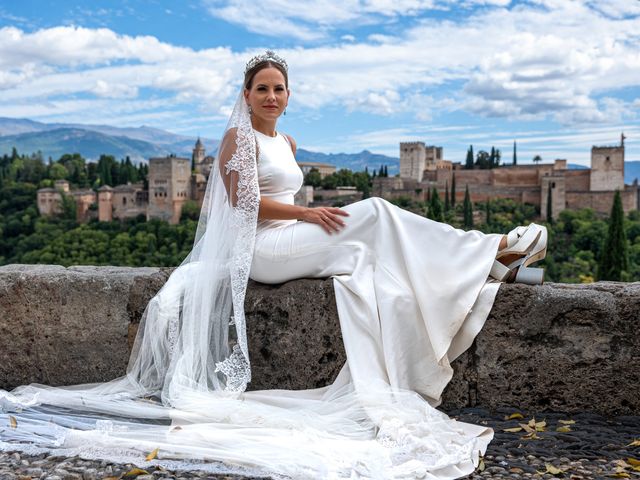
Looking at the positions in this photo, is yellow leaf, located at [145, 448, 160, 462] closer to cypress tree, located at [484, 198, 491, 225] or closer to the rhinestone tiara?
the rhinestone tiara

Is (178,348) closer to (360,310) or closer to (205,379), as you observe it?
(205,379)

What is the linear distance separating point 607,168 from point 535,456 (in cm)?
5223

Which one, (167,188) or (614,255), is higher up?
(167,188)

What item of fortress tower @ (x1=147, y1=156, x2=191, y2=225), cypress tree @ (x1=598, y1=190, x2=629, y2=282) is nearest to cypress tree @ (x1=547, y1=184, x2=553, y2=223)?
cypress tree @ (x1=598, y1=190, x2=629, y2=282)

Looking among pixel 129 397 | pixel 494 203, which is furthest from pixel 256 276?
pixel 494 203

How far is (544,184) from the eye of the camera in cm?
4856

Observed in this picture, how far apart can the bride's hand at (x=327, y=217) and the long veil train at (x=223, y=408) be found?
22cm

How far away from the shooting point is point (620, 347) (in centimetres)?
259

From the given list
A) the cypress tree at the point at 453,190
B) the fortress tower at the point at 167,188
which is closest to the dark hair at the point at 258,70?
the cypress tree at the point at 453,190

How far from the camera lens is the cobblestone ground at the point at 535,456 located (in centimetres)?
203

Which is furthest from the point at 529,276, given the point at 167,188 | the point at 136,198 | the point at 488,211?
the point at 136,198

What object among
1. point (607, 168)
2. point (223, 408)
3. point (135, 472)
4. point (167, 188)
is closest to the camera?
point (135, 472)

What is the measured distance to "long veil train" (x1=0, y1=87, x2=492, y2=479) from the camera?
2102mm

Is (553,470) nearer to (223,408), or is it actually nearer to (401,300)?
(401,300)
